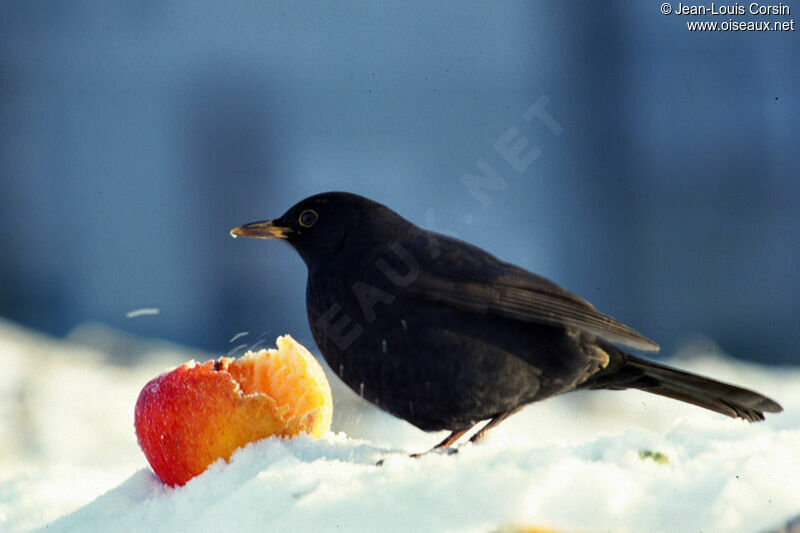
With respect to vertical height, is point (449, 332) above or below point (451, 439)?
above

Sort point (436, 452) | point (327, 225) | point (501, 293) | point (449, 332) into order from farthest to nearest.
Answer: point (327, 225) → point (501, 293) → point (449, 332) → point (436, 452)

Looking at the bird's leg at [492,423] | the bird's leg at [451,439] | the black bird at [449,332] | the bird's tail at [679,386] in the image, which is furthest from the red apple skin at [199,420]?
the bird's tail at [679,386]

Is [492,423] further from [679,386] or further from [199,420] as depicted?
[199,420]

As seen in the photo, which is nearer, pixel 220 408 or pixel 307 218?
pixel 220 408

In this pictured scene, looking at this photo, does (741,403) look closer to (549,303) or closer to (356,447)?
(549,303)

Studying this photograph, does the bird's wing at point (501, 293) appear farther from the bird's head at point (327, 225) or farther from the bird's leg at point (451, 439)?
the bird's leg at point (451, 439)

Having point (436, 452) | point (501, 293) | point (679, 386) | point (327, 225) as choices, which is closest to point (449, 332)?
point (501, 293)

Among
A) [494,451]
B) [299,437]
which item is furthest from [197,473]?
[494,451]
